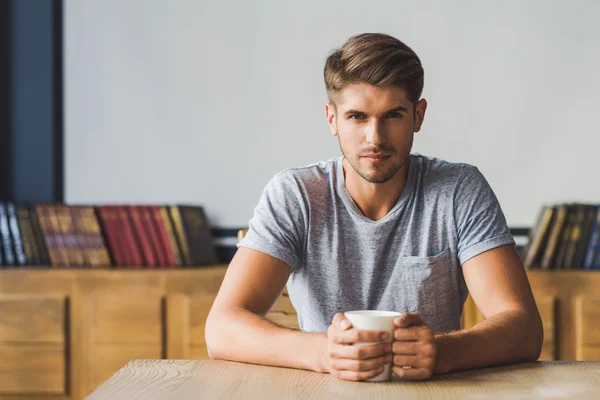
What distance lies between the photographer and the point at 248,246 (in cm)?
151

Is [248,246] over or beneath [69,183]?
over

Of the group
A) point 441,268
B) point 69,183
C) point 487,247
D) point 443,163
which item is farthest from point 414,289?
point 69,183

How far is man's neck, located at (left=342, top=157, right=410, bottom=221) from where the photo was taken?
1.63 m

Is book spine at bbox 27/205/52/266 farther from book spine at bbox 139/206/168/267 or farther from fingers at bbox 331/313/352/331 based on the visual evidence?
fingers at bbox 331/313/352/331

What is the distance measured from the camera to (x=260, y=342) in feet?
4.09

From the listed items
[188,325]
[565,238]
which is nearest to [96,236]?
[188,325]

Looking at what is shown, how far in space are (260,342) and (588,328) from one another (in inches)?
65.4

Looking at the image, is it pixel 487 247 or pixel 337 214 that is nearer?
pixel 487 247

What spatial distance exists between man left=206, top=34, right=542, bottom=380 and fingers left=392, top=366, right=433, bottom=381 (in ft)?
0.85

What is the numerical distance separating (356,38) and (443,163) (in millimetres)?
368

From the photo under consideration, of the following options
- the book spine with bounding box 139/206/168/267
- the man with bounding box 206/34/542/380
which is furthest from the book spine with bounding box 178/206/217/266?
the man with bounding box 206/34/542/380

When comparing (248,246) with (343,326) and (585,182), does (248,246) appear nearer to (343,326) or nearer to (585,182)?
(343,326)

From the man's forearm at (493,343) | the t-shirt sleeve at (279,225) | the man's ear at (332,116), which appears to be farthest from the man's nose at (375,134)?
the man's forearm at (493,343)

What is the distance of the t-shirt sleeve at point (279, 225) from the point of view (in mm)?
1517
